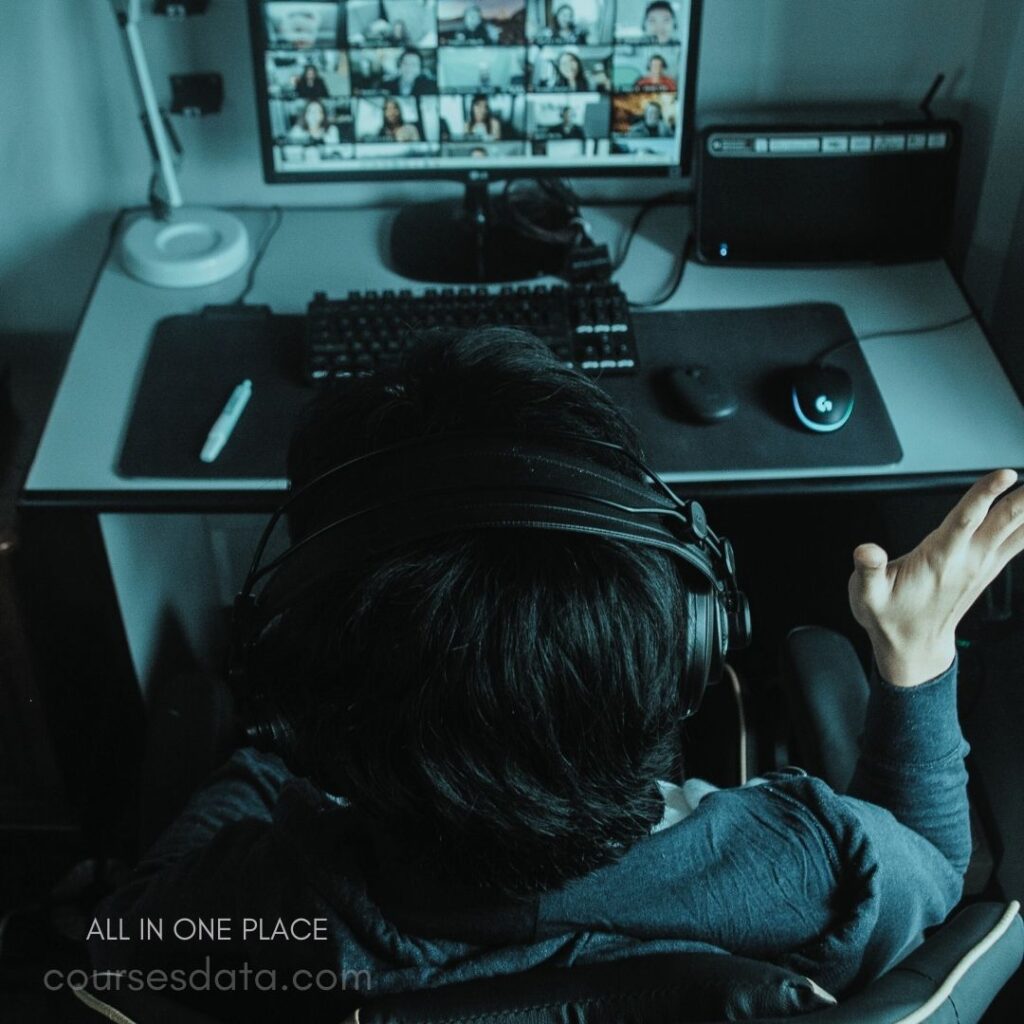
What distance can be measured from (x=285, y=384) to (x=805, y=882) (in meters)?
0.80

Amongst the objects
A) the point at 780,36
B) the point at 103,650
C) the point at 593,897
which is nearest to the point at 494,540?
the point at 593,897

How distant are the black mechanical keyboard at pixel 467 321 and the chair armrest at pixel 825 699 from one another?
35cm

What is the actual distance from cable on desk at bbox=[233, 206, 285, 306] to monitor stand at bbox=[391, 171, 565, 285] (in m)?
0.15

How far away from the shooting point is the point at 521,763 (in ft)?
1.99

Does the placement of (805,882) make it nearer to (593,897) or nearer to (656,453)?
(593,897)

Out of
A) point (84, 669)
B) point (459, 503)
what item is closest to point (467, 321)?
point (84, 669)

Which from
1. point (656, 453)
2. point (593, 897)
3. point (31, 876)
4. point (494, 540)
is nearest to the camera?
point (494, 540)

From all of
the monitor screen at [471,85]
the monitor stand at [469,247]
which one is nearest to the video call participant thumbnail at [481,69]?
the monitor screen at [471,85]

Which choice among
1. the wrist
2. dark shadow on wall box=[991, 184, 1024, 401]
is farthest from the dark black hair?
dark shadow on wall box=[991, 184, 1024, 401]

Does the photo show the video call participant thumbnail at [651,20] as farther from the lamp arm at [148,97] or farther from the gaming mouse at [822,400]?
the lamp arm at [148,97]

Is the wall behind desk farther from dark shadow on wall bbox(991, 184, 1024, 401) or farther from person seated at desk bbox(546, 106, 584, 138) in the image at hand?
person seated at desk bbox(546, 106, 584, 138)

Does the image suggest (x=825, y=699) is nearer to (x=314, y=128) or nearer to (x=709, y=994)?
(x=709, y=994)

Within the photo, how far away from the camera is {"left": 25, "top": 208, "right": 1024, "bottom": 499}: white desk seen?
3.99 feet

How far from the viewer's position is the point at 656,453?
4.00 ft
